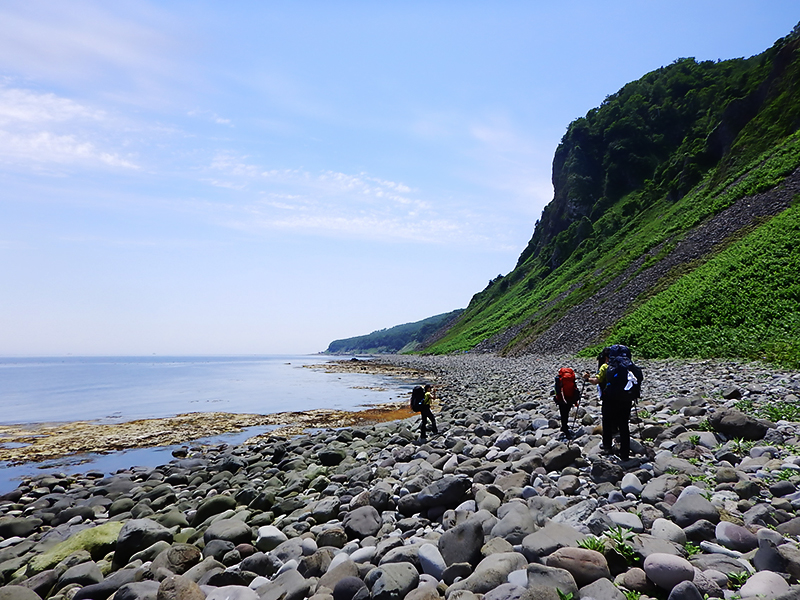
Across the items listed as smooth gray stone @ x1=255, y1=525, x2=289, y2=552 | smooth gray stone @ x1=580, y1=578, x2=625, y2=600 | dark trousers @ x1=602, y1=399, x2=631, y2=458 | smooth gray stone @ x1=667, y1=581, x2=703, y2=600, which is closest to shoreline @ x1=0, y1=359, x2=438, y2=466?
smooth gray stone @ x1=255, y1=525, x2=289, y2=552

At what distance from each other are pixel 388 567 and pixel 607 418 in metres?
5.68

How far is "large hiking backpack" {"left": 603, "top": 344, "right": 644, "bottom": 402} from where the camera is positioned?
8.46m

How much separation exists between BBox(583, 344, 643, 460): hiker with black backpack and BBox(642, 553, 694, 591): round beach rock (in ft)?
14.1

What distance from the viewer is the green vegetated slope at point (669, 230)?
25656mm

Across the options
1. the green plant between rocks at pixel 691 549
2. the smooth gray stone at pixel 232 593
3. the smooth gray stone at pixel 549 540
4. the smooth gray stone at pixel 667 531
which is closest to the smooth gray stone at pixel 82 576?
the smooth gray stone at pixel 232 593

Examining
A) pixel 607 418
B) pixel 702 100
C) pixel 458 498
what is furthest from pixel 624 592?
pixel 702 100

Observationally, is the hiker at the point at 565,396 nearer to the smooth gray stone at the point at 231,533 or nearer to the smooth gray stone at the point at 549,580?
the smooth gray stone at the point at 549,580

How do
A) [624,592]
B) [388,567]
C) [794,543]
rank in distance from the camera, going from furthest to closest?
[388,567] → [794,543] → [624,592]

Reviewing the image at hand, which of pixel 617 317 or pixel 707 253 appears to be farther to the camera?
pixel 617 317

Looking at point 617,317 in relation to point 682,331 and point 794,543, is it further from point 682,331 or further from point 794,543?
point 794,543

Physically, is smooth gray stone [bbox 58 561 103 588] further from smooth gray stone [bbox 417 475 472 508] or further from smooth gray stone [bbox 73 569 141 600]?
smooth gray stone [bbox 417 475 472 508]

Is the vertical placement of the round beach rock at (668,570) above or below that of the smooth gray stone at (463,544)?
above

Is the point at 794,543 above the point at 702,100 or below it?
below

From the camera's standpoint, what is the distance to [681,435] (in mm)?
8812
